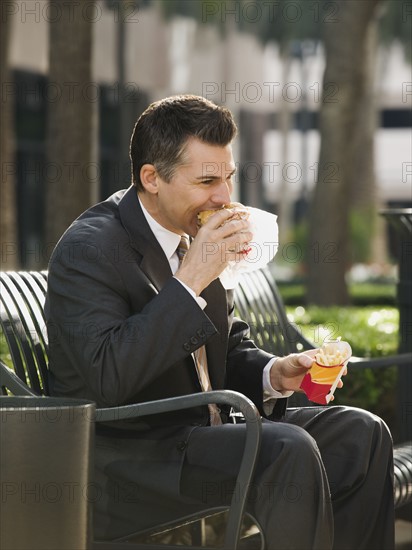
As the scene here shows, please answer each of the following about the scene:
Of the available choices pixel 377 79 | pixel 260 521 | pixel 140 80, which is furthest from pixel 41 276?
pixel 377 79

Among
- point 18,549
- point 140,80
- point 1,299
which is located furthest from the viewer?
point 140,80

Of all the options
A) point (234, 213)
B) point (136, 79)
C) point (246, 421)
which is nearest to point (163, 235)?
point (234, 213)

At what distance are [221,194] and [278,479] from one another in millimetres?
941

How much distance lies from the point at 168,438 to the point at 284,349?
1.67 metres

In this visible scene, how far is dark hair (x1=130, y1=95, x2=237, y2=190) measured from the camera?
12.1 feet

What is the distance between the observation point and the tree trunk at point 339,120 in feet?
40.6

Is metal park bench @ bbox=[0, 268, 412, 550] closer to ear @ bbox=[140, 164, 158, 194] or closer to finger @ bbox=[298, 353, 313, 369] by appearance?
finger @ bbox=[298, 353, 313, 369]

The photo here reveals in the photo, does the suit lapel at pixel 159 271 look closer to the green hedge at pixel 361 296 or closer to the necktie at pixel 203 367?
the necktie at pixel 203 367

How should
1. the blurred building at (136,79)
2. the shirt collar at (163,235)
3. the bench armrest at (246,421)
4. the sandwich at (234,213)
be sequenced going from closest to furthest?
the bench armrest at (246,421) → the sandwich at (234,213) → the shirt collar at (163,235) → the blurred building at (136,79)

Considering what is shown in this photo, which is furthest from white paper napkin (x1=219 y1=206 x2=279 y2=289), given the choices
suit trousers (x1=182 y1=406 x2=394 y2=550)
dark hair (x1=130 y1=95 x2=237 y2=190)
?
suit trousers (x1=182 y1=406 x2=394 y2=550)

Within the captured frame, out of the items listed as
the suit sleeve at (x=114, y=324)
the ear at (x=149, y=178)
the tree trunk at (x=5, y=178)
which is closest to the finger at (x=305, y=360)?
the suit sleeve at (x=114, y=324)

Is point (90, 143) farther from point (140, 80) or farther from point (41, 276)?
point (140, 80)

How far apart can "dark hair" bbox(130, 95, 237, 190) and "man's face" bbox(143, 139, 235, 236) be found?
24 mm

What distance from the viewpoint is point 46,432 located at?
2887 millimetres
